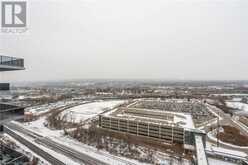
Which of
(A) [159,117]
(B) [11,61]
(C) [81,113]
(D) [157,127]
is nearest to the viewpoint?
(B) [11,61]

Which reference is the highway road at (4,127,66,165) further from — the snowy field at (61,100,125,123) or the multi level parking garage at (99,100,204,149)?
the multi level parking garage at (99,100,204,149)

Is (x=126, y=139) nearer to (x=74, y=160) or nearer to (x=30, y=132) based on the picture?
(x=74, y=160)

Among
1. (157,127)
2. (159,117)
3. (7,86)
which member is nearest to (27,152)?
(7,86)

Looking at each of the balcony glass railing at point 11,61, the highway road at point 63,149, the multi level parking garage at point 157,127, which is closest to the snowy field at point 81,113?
the multi level parking garage at point 157,127

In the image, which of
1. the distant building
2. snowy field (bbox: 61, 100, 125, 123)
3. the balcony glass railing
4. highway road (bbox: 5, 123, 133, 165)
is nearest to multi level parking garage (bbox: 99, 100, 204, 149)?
highway road (bbox: 5, 123, 133, 165)

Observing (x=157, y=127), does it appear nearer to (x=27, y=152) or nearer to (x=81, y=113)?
(x=27, y=152)

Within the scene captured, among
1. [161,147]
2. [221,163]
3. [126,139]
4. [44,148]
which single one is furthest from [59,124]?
[221,163]

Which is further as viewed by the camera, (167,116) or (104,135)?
(167,116)

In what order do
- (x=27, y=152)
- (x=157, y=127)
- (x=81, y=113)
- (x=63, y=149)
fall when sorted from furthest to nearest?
(x=81, y=113)
(x=157, y=127)
(x=63, y=149)
(x=27, y=152)
